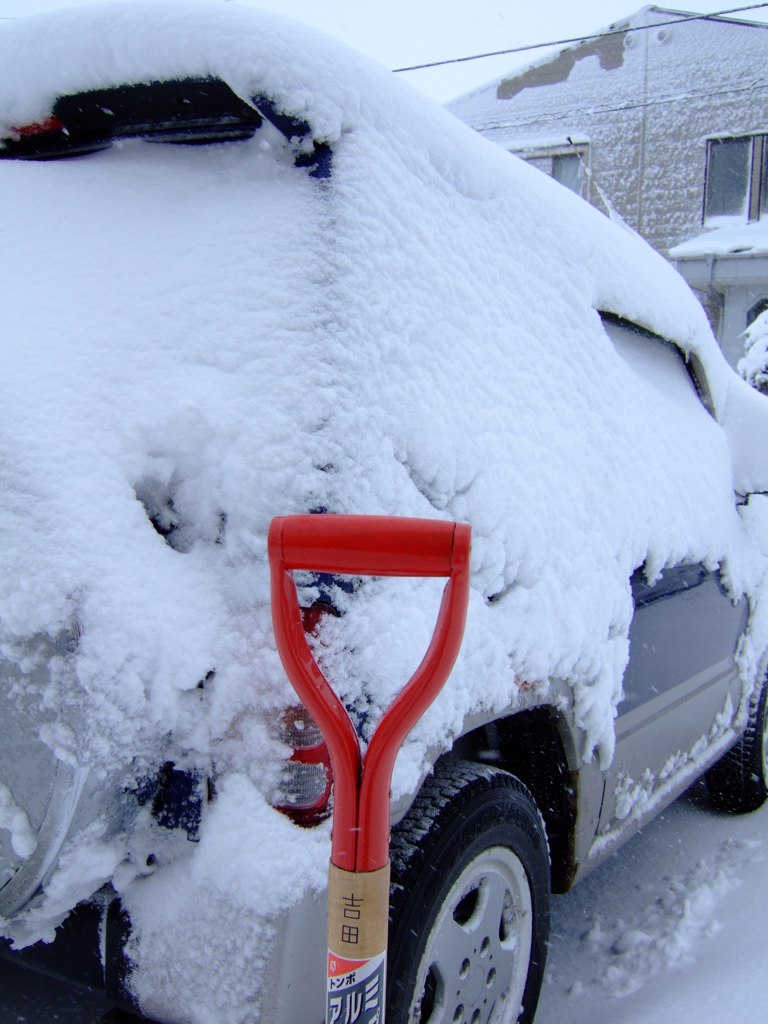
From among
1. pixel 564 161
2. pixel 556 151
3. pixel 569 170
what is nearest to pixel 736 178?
pixel 569 170

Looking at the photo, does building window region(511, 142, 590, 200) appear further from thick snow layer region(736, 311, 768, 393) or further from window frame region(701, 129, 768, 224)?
thick snow layer region(736, 311, 768, 393)

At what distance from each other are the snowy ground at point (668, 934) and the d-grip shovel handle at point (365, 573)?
5.14 feet

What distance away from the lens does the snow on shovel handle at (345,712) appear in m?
0.92

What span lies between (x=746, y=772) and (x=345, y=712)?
3076 millimetres

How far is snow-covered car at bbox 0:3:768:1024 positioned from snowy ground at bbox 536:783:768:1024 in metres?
0.45

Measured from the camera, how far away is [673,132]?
51.5 feet

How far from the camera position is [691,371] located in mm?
2842

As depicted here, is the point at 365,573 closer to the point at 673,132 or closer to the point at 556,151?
the point at 556,151

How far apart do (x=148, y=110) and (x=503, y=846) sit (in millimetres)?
1633

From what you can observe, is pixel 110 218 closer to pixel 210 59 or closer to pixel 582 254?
pixel 210 59

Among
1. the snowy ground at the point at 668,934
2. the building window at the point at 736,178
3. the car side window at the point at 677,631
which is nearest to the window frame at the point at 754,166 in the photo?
the building window at the point at 736,178

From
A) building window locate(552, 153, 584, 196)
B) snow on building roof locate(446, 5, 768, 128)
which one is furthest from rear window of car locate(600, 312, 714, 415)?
snow on building roof locate(446, 5, 768, 128)

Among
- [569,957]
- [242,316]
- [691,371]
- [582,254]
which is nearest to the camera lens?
[242,316]

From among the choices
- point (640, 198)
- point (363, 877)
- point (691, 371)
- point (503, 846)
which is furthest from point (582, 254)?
point (640, 198)
